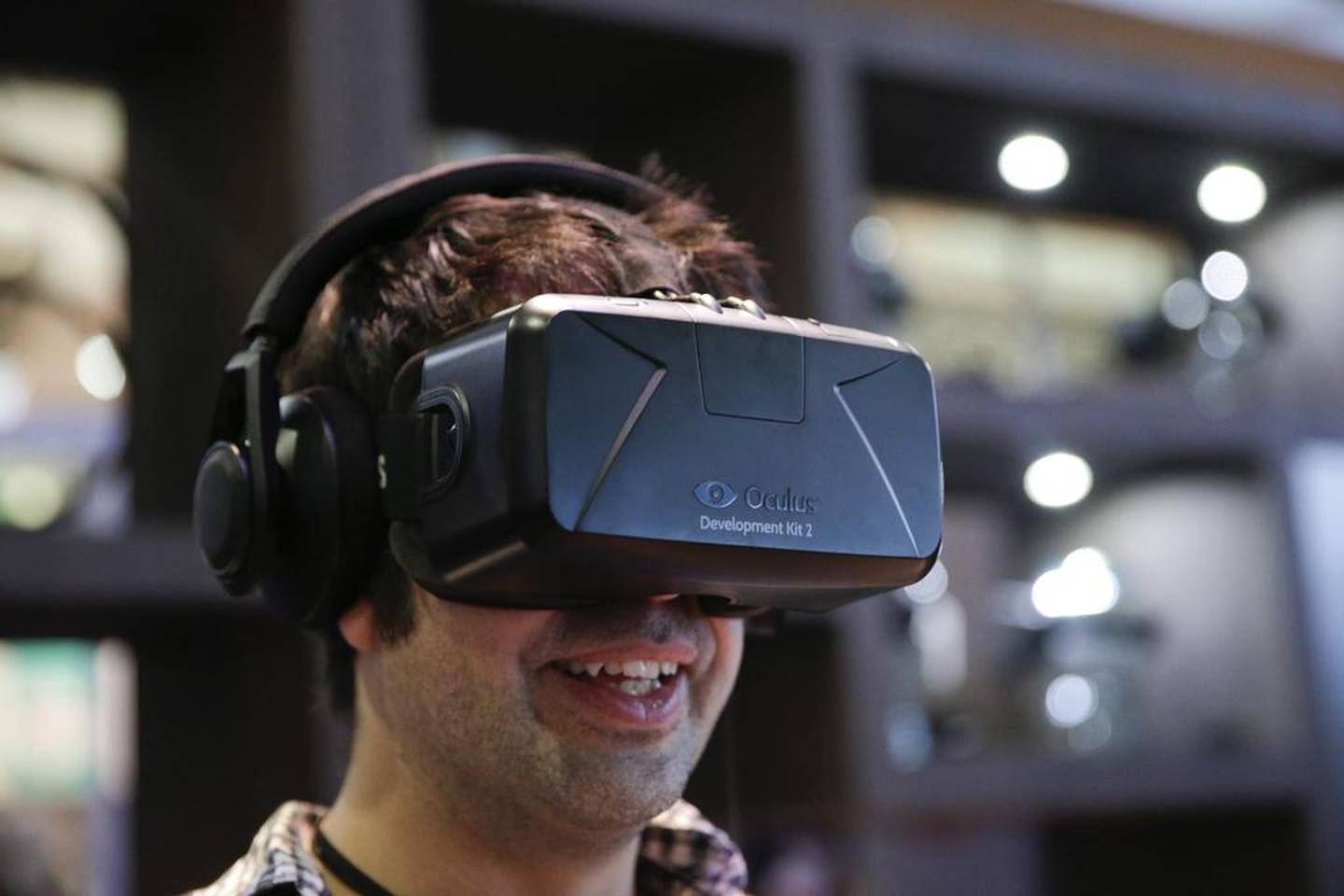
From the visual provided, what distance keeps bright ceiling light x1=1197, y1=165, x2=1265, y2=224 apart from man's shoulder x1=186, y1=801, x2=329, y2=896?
6.88ft

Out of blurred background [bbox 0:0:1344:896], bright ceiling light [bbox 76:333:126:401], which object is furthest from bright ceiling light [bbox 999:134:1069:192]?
bright ceiling light [bbox 76:333:126:401]

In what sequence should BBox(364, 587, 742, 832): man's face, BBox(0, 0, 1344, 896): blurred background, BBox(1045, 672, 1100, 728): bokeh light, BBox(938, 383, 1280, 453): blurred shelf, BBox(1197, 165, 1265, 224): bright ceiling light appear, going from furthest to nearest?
1. BBox(1197, 165, 1265, 224): bright ceiling light
2. BBox(1045, 672, 1100, 728): bokeh light
3. BBox(938, 383, 1280, 453): blurred shelf
4. BBox(0, 0, 1344, 896): blurred background
5. BBox(364, 587, 742, 832): man's face

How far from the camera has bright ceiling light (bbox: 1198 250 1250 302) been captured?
2698 mm

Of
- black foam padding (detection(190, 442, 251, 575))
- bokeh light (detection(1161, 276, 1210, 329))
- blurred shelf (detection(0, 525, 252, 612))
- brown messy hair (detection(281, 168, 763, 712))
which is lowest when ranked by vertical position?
black foam padding (detection(190, 442, 251, 575))

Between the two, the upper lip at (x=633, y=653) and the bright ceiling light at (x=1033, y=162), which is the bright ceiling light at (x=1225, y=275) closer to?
the bright ceiling light at (x=1033, y=162)

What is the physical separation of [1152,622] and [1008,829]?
0.36 m

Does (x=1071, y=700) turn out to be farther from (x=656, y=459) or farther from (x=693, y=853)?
(x=656, y=459)

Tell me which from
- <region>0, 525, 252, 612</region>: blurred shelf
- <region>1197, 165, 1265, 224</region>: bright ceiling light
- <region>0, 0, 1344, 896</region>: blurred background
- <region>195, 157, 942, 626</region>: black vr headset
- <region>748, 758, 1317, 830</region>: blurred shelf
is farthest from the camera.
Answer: <region>1197, 165, 1265, 224</region>: bright ceiling light

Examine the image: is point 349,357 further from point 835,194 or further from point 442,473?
point 835,194

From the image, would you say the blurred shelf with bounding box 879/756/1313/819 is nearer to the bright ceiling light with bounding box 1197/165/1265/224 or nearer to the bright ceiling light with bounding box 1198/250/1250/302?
the bright ceiling light with bounding box 1198/250/1250/302

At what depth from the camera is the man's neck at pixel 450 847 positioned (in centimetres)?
81

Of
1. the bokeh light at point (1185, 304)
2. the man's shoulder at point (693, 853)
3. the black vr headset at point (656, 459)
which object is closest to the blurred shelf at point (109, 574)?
the man's shoulder at point (693, 853)

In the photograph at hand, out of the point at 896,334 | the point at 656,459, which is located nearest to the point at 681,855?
the point at 656,459

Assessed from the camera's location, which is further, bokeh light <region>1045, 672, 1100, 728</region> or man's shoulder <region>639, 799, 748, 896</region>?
bokeh light <region>1045, 672, 1100, 728</region>
